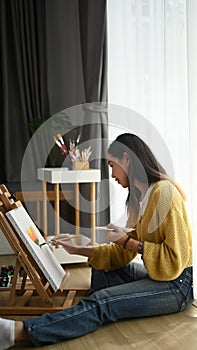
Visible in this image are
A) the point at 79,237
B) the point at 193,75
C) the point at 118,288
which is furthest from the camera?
the point at 79,237

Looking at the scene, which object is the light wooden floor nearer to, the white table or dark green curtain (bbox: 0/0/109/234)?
the white table

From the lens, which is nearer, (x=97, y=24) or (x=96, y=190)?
(x=96, y=190)

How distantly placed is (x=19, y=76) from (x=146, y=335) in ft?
10.3

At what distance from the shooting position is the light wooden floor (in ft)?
7.77

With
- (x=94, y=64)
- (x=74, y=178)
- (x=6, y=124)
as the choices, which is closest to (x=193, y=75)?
(x=74, y=178)

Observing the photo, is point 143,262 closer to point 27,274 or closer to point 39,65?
point 27,274

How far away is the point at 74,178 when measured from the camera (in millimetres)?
4047

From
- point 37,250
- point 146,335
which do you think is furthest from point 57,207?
point 146,335

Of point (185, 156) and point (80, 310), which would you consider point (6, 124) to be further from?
point (80, 310)

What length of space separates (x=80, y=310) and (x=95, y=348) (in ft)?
0.58

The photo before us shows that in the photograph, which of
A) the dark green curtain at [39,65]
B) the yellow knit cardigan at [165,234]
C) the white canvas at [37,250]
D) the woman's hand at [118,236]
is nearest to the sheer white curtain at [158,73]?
the yellow knit cardigan at [165,234]

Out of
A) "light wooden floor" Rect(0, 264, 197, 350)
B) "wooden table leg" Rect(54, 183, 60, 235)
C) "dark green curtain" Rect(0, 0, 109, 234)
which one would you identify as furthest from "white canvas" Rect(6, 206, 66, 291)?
"dark green curtain" Rect(0, 0, 109, 234)

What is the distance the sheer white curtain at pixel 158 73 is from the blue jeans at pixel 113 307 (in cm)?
31

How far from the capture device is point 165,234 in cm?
267
